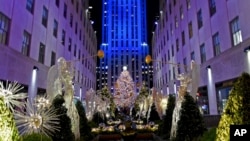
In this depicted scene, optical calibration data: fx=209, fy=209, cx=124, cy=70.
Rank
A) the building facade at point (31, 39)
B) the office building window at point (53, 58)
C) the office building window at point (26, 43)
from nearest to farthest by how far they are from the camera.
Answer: the building facade at point (31, 39) < the office building window at point (26, 43) < the office building window at point (53, 58)

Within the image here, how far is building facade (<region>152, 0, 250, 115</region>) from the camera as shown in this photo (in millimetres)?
15320

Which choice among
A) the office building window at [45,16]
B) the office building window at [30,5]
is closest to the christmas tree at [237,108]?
the office building window at [30,5]

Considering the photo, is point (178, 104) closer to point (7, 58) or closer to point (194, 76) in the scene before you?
point (194, 76)

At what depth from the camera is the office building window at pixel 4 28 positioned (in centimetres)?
1464

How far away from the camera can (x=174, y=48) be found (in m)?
35.1

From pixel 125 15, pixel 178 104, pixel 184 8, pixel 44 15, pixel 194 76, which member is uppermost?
pixel 125 15

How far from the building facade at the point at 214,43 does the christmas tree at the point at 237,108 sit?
8897mm

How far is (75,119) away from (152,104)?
16.1 metres

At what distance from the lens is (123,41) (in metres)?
95.4

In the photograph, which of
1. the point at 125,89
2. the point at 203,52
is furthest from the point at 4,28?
the point at 125,89

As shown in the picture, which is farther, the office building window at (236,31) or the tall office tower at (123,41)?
the tall office tower at (123,41)

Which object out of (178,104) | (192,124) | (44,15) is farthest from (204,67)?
(44,15)

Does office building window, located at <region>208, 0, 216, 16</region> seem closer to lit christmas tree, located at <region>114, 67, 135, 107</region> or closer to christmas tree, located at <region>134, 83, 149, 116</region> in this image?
christmas tree, located at <region>134, 83, 149, 116</region>

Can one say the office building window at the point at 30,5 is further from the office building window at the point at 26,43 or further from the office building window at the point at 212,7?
the office building window at the point at 212,7
